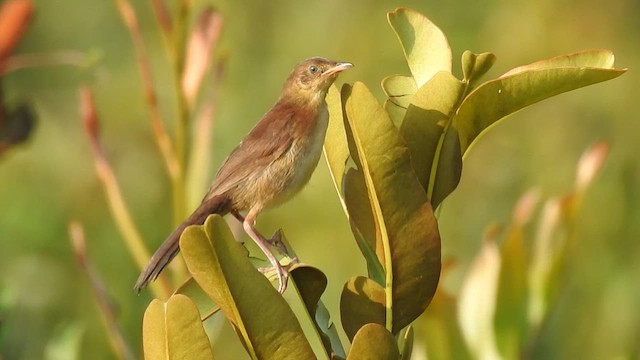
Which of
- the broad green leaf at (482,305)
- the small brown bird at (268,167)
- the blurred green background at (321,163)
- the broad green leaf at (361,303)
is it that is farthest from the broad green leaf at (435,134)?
the blurred green background at (321,163)

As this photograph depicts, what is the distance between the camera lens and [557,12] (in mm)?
5703

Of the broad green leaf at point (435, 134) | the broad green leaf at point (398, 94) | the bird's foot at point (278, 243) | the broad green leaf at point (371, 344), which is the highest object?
the broad green leaf at point (398, 94)

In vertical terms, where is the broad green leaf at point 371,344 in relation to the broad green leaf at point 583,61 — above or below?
below

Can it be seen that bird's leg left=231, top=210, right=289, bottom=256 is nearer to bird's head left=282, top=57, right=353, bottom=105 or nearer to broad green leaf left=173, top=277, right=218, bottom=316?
broad green leaf left=173, top=277, right=218, bottom=316

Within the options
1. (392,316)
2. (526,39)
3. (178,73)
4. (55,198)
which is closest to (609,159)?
(526,39)

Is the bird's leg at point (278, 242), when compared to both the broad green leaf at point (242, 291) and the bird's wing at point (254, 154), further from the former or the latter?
the broad green leaf at point (242, 291)

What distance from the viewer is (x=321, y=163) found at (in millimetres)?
4957

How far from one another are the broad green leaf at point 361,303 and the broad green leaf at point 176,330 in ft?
0.70

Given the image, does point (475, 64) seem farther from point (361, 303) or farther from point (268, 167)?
point (268, 167)

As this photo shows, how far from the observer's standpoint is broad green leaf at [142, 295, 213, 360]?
5.60 feet

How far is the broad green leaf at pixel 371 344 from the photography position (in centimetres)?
170

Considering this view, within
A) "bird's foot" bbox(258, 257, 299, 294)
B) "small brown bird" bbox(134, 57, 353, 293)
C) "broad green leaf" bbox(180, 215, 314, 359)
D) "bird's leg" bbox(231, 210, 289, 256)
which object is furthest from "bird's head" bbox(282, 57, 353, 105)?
"broad green leaf" bbox(180, 215, 314, 359)

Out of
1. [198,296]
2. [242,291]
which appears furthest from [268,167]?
[242,291]

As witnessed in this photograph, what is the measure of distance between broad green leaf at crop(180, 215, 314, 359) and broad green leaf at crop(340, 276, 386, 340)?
0.12 meters
